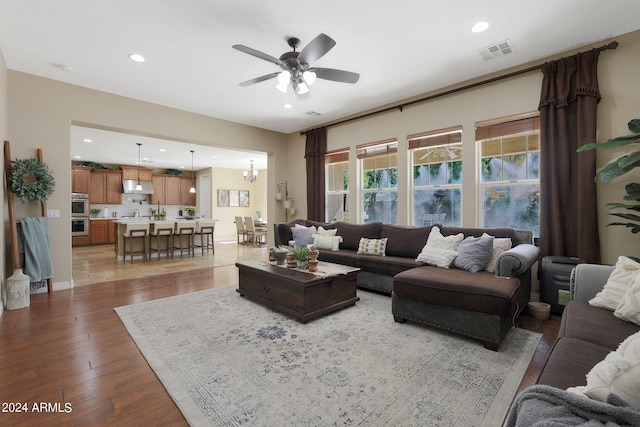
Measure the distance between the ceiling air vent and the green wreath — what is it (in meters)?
5.59

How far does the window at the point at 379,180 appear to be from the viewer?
202 inches

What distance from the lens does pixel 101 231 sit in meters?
9.47

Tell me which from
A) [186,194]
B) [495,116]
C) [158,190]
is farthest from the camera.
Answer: [186,194]

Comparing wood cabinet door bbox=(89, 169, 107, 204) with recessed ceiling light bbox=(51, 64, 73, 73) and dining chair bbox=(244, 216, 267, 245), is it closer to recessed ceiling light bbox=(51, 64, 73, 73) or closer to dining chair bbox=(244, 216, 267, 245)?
dining chair bbox=(244, 216, 267, 245)

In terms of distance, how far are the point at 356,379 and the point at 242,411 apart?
0.76 meters

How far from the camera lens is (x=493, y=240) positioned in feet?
10.7

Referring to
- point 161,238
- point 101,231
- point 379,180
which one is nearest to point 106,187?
point 101,231

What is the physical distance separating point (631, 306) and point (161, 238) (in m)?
7.88

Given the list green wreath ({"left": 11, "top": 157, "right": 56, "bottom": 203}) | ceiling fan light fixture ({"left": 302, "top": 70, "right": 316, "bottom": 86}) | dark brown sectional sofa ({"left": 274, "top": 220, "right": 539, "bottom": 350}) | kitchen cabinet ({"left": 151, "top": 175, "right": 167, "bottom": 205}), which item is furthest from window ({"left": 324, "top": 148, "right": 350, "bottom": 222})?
kitchen cabinet ({"left": 151, "top": 175, "right": 167, "bottom": 205})

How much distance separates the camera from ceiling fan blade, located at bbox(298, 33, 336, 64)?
2.41m

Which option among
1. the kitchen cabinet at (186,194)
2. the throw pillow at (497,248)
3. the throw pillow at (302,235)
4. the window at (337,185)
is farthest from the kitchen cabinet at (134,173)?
the throw pillow at (497,248)

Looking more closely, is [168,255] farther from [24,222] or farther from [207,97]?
[207,97]

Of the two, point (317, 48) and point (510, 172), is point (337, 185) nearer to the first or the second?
point (510, 172)

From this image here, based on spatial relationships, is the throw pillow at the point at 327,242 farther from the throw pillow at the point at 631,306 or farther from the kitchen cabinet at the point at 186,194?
the kitchen cabinet at the point at 186,194
